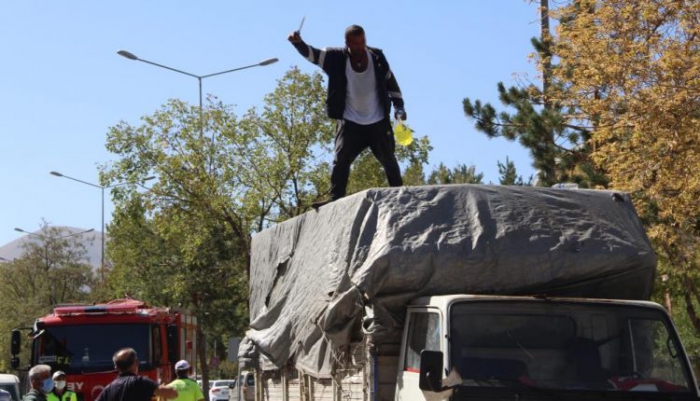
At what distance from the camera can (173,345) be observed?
1934 centimetres

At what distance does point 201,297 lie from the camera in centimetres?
4131

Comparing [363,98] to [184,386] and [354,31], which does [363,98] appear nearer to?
[354,31]

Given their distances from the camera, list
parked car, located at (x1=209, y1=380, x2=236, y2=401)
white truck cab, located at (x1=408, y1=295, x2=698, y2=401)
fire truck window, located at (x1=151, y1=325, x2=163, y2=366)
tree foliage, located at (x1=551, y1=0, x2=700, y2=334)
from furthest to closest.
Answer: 1. parked car, located at (x1=209, y1=380, x2=236, y2=401)
2. fire truck window, located at (x1=151, y1=325, x2=163, y2=366)
3. tree foliage, located at (x1=551, y1=0, x2=700, y2=334)
4. white truck cab, located at (x1=408, y1=295, x2=698, y2=401)

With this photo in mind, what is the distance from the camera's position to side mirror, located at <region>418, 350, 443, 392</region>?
23.2 feet

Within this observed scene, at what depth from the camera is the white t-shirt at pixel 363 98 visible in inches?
401

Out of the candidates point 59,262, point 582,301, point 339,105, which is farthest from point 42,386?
point 59,262

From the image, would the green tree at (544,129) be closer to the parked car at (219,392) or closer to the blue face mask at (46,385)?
the blue face mask at (46,385)

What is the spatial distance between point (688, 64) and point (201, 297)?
27.5 metres

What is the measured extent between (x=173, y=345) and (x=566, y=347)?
12546 millimetres

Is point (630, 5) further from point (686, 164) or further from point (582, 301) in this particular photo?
point (582, 301)

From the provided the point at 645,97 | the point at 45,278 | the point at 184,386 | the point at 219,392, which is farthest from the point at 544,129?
the point at 45,278

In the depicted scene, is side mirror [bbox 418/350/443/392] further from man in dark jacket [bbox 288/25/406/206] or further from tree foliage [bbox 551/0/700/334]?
tree foliage [bbox 551/0/700/334]

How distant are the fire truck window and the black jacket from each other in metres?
9.42

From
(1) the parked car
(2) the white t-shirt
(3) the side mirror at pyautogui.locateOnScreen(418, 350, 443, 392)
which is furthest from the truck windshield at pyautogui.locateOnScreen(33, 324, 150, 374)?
(1) the parked car
